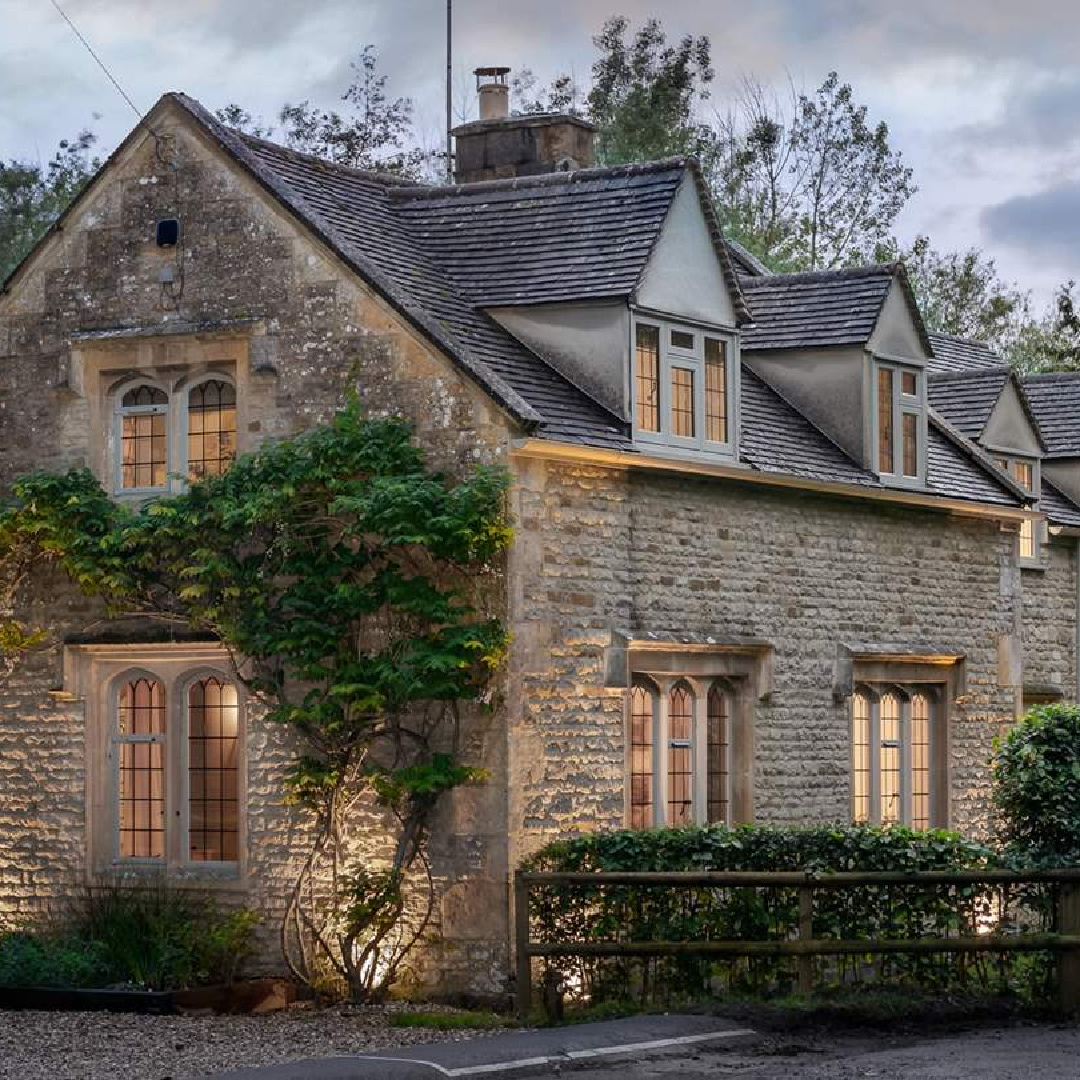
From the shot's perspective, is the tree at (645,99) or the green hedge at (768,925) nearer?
the green hedge at (768,925)

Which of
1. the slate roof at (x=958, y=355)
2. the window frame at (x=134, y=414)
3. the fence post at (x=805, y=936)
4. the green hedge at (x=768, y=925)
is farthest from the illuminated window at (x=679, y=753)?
the slate roof at (x=958, y=355)

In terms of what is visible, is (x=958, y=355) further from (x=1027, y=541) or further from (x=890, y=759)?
(x=890, y=759)

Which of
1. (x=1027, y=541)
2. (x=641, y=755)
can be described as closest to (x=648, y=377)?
(x=641, y=755)

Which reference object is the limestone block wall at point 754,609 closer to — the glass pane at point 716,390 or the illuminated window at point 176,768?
the glass pane at point 716,390

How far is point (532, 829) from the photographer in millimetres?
20922

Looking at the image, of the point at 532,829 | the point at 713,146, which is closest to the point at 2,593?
the point at 532,829

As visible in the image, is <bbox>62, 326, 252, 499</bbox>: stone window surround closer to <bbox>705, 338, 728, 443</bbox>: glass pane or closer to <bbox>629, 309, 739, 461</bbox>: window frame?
<bbox>629, 309, 739, 461</bbox>: window frame

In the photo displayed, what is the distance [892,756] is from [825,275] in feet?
16.9

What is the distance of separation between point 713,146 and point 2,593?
96.3 ft

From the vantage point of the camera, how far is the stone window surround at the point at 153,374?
22.4 metres

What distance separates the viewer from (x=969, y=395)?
106ft

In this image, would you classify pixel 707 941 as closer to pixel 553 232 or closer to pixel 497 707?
pixel 497 707

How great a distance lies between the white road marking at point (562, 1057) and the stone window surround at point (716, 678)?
4322mm

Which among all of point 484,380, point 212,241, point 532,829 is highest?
point 212,241
